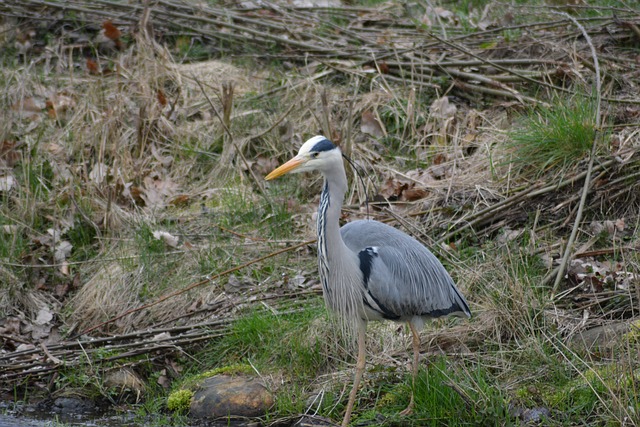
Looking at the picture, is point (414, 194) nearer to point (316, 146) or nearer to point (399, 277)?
point (399, 277)

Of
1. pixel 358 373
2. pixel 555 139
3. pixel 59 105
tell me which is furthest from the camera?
pixel 59 105

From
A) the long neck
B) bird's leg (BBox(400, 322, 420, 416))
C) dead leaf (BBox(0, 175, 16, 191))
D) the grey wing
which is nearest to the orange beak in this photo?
the long neck

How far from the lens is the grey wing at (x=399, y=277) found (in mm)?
4777

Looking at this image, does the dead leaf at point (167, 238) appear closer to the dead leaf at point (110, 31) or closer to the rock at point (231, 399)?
the rock at point (231, 399)

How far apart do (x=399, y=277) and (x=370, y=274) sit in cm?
16

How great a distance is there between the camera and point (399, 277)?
4.80 meters

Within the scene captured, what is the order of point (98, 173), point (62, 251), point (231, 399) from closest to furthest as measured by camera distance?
point (231, 399)
point (62, 251)
point (98, 173)

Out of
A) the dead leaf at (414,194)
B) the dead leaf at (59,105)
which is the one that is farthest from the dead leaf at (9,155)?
the dead leaf at (414,194)

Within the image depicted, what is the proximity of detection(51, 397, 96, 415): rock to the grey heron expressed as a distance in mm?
1726

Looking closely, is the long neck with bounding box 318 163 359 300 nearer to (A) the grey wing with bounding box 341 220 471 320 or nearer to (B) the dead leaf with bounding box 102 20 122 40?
(A) the grey wing with bounding box 341 220 471 320

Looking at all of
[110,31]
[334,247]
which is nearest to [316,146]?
[334,247]

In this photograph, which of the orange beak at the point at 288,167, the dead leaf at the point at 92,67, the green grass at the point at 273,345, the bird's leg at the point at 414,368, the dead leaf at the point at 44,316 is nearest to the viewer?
the orange beak at the point at 288,167

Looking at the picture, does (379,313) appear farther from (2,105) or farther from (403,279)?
(2,105)

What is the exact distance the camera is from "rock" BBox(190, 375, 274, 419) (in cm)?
504
